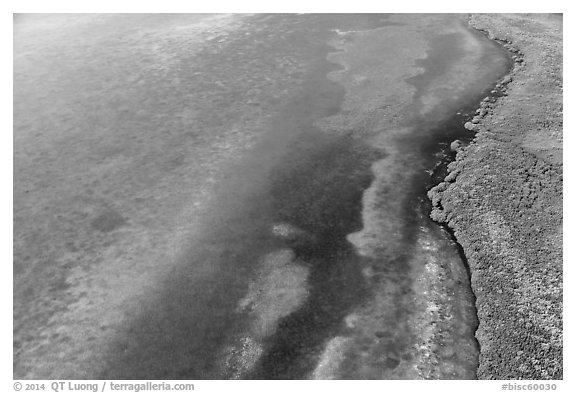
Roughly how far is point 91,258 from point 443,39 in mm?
23374

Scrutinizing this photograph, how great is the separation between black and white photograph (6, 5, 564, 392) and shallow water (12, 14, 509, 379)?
7 centimetres

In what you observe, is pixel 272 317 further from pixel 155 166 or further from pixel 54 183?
pixel 54 183

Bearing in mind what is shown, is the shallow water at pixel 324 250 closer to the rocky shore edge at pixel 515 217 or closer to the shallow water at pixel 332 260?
the shallow water at pixel 332 260

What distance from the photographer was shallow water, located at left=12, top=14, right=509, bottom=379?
13.1 meters

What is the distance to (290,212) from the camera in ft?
57.2

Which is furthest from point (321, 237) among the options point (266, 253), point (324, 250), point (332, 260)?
point (266, 253)

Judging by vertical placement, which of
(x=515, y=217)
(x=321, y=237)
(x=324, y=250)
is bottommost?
(x=324, y=250)

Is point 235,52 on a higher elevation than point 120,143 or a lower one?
higher

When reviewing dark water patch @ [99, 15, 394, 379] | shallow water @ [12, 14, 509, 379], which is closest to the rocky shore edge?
shallow water @ [12, 14, 509, 379]

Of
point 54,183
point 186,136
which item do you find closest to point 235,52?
point 186,136

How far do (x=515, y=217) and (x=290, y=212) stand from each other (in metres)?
7.46

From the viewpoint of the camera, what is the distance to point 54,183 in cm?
1905

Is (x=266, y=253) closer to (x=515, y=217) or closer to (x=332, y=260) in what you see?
(x=332, y=260)

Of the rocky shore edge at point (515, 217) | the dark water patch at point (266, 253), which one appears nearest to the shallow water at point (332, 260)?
the dark water patch at point (266, 253)
